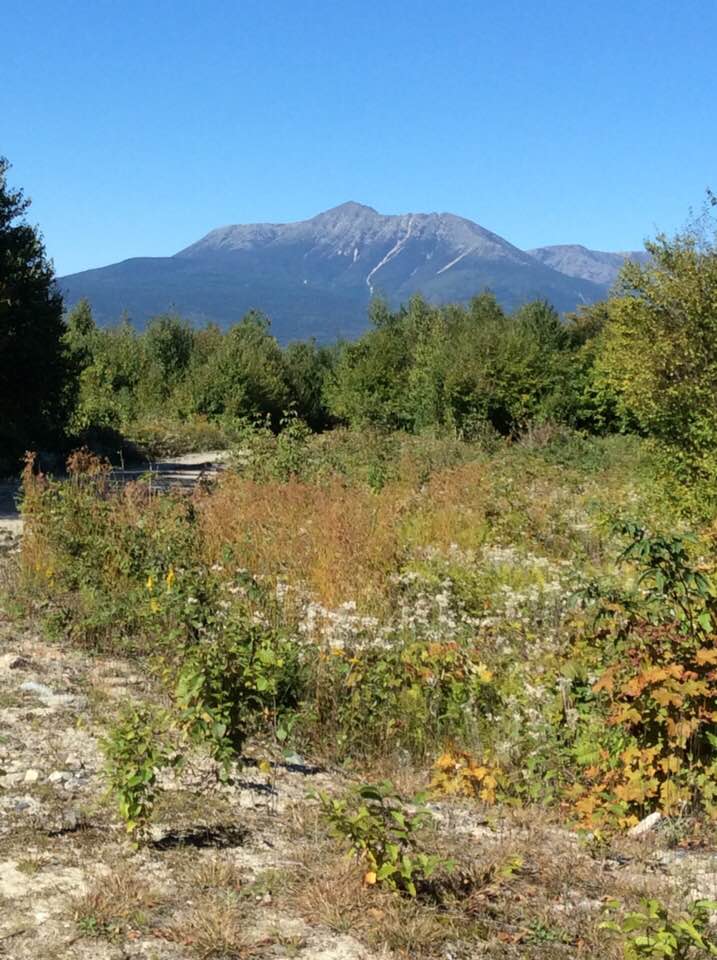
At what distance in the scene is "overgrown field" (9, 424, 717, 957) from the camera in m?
3.68

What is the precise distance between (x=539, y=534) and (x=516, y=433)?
15.5m

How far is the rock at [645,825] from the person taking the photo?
438 cm

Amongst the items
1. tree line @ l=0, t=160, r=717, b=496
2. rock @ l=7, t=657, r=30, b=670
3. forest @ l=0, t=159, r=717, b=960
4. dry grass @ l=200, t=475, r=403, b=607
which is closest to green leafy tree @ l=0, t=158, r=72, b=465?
tree line @ l=0, t=160, r=717, b=496

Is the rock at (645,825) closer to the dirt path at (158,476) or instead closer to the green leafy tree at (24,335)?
the dirt path at (158,476)

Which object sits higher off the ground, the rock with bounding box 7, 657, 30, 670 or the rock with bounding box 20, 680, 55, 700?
the rock with bounding box 7, 657, 30, 670

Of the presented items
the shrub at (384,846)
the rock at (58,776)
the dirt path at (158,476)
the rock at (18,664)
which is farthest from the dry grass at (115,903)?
the dirt path at (158,476)

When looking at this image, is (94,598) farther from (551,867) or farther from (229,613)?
(551,867)

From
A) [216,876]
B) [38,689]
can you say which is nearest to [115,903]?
[216,876]

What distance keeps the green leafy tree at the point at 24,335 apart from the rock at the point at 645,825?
1832cm

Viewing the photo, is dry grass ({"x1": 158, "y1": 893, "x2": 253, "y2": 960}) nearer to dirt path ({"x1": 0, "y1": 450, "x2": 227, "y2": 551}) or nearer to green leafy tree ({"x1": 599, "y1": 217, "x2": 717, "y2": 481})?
dirt path ({"x1": 0, "y1": 450, "x2": 227, "y2": 551})

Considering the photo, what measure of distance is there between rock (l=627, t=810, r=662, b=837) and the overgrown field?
0.07 metres

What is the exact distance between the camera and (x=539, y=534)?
36.4 ft

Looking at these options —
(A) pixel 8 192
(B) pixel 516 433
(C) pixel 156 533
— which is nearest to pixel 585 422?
(B) pixel 516 433

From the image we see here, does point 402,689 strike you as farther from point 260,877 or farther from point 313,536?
point 313,536
